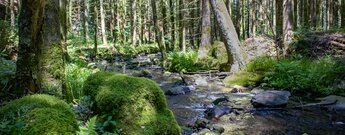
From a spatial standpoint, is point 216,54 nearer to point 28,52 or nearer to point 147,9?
point 28,52

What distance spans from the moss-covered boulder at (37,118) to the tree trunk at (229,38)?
9577mm

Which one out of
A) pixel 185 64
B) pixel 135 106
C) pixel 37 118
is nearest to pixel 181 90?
pixel 185 64

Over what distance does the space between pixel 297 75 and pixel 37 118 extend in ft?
27.9

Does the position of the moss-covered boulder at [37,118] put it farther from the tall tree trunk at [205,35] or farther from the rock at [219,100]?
the tall tree trunk at [205,35]

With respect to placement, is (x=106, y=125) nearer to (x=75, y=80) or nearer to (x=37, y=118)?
(x=37, y=118)

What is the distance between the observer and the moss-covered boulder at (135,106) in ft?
15.5

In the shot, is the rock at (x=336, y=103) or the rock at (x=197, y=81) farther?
the rock at (x=197, y=81)

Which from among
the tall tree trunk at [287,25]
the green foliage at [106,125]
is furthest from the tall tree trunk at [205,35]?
the green foliage at [106,125]

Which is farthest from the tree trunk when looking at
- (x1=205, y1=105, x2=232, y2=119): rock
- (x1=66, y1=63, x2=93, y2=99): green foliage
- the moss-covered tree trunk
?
the moss-covered tree trunk

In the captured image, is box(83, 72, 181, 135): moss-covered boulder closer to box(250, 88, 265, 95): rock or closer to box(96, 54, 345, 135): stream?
box(96, 54, 345, 135): stream

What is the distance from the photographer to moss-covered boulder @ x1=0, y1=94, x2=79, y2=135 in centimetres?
328

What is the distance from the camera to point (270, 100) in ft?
27.0

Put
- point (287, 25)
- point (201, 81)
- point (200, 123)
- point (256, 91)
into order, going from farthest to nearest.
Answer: point (287, 25) < point (201, 81) < point (256, 91) < point (200, 123)

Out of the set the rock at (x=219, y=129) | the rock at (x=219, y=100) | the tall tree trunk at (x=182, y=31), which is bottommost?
the rock at (x=219, y=129)
